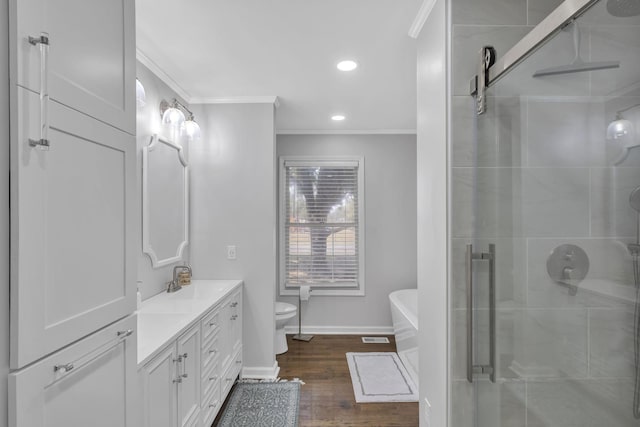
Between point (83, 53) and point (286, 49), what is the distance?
5.04 ft

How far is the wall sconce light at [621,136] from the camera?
835mm

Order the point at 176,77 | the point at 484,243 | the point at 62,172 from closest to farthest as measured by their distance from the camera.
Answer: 1. the point at 62,172
2. the point at 484,243
3. the point at 176,77

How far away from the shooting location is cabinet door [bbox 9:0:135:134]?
0.79 m

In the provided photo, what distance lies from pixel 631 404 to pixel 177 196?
9.80 ft

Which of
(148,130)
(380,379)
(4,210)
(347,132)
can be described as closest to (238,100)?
(148,130)

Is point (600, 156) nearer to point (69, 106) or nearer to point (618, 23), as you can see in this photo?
point (618, 23)

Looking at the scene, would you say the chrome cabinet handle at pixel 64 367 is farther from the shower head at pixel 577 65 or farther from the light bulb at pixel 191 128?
the light bulb at pixel 191 128

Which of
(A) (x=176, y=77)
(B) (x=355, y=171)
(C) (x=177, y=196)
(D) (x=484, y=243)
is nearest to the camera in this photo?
(D) (x=484, y=243)

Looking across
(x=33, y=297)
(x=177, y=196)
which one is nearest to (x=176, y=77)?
(x=177, y=196)

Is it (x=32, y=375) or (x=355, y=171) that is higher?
(x=355, y=171)

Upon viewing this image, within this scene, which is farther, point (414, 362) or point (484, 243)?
point (414, 362)

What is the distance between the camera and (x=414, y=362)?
3059mm

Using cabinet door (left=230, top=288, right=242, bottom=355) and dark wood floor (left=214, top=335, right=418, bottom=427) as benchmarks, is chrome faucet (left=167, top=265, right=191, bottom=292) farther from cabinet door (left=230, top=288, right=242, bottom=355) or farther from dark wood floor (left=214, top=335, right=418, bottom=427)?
dark wood floor (left=214, top=335, right=418, bottom=427)

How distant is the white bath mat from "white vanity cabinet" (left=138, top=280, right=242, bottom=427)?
1069 mm
